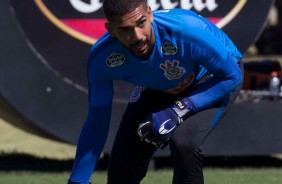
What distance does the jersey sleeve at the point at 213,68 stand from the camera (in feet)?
14.8

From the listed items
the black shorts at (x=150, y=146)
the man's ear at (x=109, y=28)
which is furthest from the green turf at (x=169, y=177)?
the man's ear at (x=109, y=28)

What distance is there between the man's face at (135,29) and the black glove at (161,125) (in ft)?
1.15

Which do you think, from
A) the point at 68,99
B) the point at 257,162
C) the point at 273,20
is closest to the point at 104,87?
the point at 68,99

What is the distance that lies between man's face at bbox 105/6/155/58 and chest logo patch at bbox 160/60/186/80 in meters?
0.26

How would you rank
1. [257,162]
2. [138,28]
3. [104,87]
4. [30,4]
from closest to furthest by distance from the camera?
[138,28] → [104,87] → [30,4] → [257,162]

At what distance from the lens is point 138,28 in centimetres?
423

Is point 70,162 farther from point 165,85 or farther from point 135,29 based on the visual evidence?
point 135,29

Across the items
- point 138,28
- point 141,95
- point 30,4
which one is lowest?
point 30,4

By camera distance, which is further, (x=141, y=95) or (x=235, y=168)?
(x=235, y=168)

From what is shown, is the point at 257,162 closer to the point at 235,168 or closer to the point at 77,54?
the point at 235,168

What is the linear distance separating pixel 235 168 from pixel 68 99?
1695 millimetres

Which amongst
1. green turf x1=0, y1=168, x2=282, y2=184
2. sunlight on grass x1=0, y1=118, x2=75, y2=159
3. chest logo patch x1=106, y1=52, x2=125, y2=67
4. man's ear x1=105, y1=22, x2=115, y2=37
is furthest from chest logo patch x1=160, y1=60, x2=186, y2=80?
sunlight on grass x1=0, y1=118, x2=75, y2=159

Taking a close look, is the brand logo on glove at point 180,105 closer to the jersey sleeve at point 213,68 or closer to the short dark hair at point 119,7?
the jersey sleeve at point 213,68

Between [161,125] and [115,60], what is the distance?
447mm
